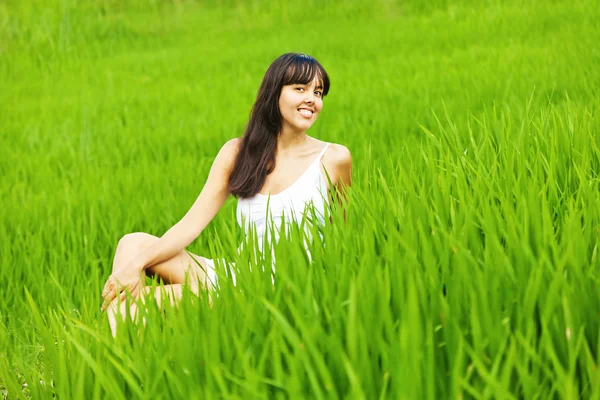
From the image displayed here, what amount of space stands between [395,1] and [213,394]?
30.7 feet

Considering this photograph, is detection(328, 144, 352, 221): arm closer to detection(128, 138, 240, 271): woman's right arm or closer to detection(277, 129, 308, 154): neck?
detection(277, 129, 308, 154): neck

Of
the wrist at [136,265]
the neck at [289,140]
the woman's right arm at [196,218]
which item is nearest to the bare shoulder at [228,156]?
the woman's right arm at [196,218]

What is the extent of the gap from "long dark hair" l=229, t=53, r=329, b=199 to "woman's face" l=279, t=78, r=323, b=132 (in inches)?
0.8

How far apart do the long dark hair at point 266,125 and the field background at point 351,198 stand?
23cm

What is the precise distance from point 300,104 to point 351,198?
56cm

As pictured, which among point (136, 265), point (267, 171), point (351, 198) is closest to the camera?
point (351, 198)

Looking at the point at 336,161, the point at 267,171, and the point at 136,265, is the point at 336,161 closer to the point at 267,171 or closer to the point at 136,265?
the point at 267,171

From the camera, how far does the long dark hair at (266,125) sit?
260 cm

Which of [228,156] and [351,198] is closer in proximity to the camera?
[351,198]

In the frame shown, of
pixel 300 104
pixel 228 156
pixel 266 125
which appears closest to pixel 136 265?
pixel 228 156

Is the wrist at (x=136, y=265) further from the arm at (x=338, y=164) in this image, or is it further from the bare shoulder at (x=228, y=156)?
the arm at (x=338, y=164)

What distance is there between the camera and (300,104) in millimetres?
2582

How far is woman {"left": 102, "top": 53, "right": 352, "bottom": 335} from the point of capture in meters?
2.58

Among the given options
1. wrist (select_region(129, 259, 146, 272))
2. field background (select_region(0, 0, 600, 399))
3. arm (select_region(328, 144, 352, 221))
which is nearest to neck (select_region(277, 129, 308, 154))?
arm (select_region(328, 144, 352, 221))
